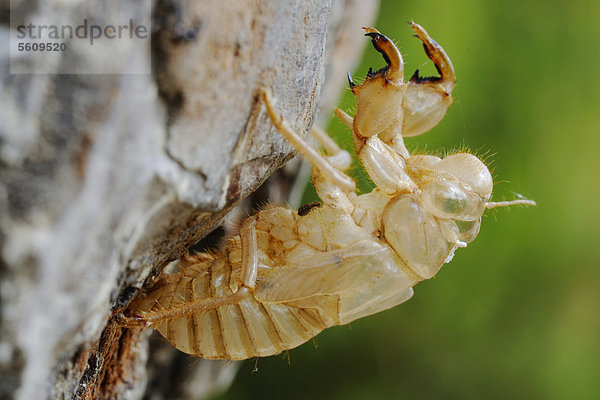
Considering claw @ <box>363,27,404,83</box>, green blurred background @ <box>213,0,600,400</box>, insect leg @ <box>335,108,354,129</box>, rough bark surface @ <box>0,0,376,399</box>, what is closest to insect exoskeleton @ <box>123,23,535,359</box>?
claw @ <box>363,27,404,83</box>

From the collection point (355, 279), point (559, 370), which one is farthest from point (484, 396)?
point (355, 279)

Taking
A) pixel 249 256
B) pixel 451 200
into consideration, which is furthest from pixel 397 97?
pixel 249 256

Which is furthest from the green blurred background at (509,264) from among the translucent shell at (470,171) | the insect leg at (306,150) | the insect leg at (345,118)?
the insect leg at (306,150)

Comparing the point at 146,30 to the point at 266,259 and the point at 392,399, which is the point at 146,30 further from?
the point at 392,399

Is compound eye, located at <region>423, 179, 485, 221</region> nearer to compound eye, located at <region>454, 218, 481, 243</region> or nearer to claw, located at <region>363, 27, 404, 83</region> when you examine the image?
compound eye, located at <region>454, 218, 481, 243</region>

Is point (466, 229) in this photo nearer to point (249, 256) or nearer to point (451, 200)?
point (451, 200)

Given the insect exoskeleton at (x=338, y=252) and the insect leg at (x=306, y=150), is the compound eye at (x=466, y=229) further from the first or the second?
the insect leg at (x=306, y=150)
